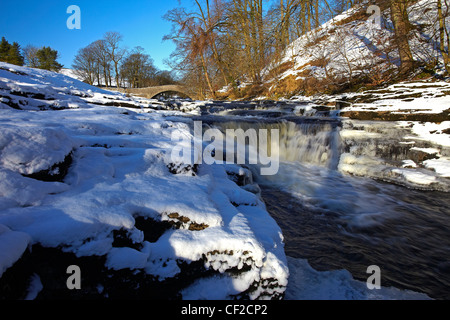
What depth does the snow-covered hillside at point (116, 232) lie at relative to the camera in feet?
3.61

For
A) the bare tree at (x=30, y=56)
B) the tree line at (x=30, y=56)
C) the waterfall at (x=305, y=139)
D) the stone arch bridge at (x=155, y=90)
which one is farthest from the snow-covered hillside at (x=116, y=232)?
the bare tree at (x=30, y=56)

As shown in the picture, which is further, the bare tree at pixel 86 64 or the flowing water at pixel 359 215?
the bare tree at pixel 86 64

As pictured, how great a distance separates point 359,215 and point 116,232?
3402mm

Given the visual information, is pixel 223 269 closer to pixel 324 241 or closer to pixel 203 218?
pixel 203 218

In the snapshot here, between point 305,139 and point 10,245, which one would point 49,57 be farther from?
point 10,245

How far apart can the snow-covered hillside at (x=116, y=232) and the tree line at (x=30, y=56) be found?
29098mm

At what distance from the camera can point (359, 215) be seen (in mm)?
3266

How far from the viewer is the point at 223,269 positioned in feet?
4.45

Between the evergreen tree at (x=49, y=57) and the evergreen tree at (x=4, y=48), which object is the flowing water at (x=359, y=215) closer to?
the evergreen tree at (x=4, y=48)

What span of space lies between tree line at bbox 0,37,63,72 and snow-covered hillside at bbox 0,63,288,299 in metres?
29.1

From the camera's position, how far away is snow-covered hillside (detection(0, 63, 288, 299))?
1100 millimetres

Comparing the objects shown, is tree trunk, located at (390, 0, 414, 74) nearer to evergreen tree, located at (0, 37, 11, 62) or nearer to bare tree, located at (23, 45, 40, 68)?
evergreen tree, located at (0, 37, 11, 62)

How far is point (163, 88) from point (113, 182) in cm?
2514
